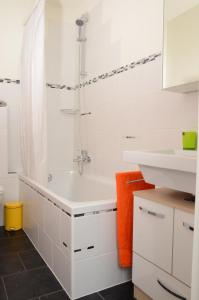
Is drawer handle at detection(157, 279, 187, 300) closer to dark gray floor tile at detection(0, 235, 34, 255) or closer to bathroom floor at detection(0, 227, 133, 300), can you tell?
bathroom floor at detection(0, 227, 133, 300)

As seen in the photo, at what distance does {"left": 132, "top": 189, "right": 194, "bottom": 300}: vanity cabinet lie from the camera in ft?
3.82

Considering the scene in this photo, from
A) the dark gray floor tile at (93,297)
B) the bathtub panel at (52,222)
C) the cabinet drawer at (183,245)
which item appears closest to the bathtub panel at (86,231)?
the bathtub panel at (52,222)

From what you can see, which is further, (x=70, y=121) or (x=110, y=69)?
(x=70, y=121)

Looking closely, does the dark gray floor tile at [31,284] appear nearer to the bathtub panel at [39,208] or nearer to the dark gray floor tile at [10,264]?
the dark gray floor tile at [10,264]

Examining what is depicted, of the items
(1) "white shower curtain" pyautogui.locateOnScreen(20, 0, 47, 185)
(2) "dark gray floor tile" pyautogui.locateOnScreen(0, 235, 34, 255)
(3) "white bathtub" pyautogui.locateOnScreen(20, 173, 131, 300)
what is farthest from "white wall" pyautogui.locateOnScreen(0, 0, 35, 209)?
(3) "white bathtub" pyautogui.locateOnScreen(20, 173, 131, 300)

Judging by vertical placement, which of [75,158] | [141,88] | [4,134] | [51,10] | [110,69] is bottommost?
[75,158]

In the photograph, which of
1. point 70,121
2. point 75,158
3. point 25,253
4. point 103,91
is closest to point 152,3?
point 103,91

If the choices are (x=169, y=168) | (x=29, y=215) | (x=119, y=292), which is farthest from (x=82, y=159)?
(x=169, y=168)

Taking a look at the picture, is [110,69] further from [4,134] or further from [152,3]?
[4,134]

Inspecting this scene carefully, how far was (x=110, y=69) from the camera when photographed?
8.11ft

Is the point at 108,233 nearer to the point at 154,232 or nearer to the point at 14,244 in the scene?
the point at 154,232

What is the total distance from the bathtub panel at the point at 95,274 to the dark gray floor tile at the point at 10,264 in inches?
22.7

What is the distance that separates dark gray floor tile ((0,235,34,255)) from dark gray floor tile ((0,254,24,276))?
9cm

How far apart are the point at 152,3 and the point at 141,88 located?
0.66 meters
